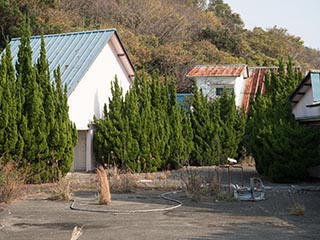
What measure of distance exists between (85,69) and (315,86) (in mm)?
11504

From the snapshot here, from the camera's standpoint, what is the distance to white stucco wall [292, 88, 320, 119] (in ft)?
68.2

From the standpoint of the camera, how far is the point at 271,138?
21.2m

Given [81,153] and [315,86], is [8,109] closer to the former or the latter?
[81,153]

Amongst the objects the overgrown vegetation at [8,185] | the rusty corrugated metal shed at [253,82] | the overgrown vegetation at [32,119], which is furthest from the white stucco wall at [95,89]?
the rusty corrugated metal shed at [253,82]

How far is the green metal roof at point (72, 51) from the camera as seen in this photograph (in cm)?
2677

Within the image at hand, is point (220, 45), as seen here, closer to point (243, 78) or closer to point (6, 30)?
point (243, 78)

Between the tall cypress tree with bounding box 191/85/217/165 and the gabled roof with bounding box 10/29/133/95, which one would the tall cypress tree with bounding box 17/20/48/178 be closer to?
the gabled roof with bounding box 10/29/133/95

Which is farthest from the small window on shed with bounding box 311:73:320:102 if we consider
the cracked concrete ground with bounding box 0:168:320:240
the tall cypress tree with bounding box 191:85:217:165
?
the tall cypress tree with bounding box 191:85:217:165

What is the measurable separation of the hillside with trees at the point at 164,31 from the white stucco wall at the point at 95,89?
10.1 m

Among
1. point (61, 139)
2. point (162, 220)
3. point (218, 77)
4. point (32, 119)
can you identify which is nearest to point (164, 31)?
point (218, 77)

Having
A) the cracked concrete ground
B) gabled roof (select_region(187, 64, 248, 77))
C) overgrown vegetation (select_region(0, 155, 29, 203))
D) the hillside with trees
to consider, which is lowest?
the cracked concrete ground

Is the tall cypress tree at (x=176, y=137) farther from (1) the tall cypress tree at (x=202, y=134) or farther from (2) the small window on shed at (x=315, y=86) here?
(2) the small window on shed at (x=315, y=86)

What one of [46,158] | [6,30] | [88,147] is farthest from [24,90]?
[6,30]

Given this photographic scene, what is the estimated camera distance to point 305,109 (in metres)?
21.5
